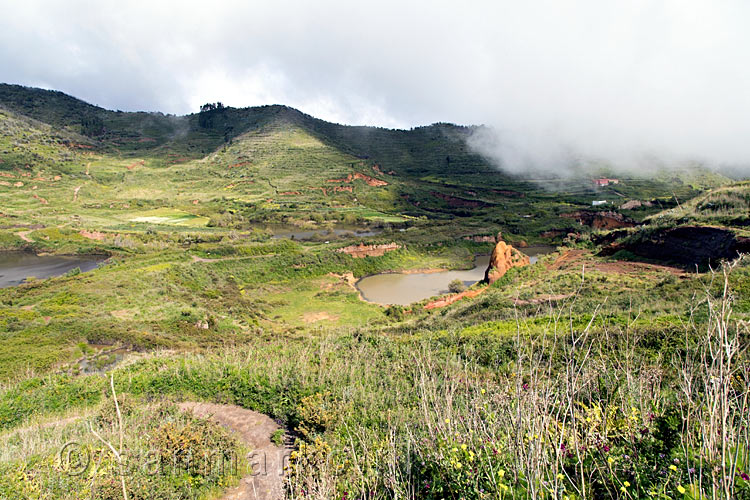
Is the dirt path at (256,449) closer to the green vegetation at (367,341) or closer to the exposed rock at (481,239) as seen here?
the green vegetation at (367,341)

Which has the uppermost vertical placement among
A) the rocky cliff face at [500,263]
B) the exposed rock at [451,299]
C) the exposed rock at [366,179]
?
the exposed rock at [366,179]

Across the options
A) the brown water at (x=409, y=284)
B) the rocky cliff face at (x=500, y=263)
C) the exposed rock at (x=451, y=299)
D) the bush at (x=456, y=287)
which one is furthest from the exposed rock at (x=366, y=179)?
the exposed rock at (x=451, y=299)

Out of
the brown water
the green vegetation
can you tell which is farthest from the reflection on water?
the brown water

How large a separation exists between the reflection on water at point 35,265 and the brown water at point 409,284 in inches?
1045

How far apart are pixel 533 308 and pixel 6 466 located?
15.5 m

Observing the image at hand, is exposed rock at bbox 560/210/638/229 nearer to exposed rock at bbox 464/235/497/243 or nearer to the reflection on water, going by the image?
exposed rock at bbox 464/235/497/243

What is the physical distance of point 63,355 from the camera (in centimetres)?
1410

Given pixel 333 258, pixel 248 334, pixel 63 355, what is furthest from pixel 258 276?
pixel 63 355

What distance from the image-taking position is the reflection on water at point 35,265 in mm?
33106

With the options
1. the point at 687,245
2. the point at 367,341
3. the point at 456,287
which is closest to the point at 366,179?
the point at 456,287

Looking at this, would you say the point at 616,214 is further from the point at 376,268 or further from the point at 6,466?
the point at 6,466

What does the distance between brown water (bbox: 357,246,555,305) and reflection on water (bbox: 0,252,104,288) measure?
26.5 m

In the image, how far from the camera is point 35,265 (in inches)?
1464

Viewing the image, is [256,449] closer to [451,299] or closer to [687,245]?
[451,299]
